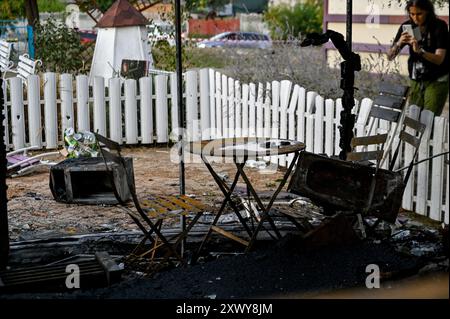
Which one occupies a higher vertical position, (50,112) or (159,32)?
(159,32)

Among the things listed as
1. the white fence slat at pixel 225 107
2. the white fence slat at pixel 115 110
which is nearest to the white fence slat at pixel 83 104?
the white fence slat at pixel 115 110

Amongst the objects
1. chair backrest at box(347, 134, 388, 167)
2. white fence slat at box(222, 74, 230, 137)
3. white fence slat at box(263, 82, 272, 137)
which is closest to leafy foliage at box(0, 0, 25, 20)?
white fence slat at box(222, 74, 230, 137)

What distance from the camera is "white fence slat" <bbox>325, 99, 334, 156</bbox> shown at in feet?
30.5

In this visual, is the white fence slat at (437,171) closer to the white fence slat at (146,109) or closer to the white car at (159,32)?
the white fence slat at (146,109)

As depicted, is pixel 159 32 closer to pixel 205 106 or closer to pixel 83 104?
pixel 205 106

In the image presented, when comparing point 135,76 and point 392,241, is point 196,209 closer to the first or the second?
point 392,241

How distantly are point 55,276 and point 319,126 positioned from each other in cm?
487

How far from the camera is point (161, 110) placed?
1185 centimetres

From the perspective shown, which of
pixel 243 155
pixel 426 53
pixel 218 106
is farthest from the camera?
pixel 218 106

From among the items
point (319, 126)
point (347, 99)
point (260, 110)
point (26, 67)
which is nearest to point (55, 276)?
point (347, 99)

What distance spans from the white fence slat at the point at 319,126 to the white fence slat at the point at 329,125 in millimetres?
90

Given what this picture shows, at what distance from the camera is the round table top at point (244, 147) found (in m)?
6.09

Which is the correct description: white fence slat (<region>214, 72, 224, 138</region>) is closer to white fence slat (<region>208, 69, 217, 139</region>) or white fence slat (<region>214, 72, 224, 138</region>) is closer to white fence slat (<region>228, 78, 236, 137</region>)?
white fence slat (<region>208, 69, 217, 139</region>)

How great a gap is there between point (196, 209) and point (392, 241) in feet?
5.38
